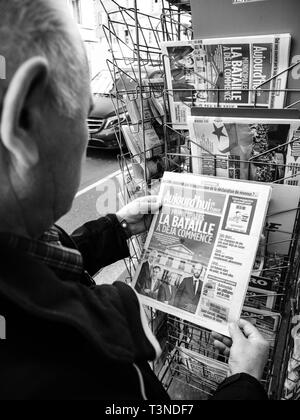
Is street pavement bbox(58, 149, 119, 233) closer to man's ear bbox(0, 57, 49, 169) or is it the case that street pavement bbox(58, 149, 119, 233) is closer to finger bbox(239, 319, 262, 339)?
finger bbox(239, 319, 262, 339)

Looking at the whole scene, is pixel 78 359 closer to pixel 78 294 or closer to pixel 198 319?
pixel 78 294

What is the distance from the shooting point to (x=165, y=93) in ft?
2.82

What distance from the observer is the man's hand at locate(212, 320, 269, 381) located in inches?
25.0

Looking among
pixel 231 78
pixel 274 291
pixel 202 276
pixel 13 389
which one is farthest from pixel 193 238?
pixel 13 389

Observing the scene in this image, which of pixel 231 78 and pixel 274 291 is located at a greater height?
pixel 231 78

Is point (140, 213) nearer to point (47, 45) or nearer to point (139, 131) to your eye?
point (139, 131)

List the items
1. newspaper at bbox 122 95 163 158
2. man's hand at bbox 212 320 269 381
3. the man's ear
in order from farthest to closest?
newspaper at bbox 122 95 163 158 → man's hand at bbox 212 320 269 381 → the man's ear

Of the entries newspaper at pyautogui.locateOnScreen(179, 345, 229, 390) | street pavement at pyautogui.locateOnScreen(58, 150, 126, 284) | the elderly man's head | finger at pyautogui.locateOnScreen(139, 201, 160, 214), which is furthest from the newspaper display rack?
street pavement at pyautogui.locateOnScreen(58, 150, 126, 284)

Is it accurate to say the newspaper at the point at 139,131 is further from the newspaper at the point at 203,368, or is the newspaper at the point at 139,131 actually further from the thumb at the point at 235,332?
the newspaper at the point at 203,368

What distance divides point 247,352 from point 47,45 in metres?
0.63

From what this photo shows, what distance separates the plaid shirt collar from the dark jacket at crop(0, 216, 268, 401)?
0.08 feet

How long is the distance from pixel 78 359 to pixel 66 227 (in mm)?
2071

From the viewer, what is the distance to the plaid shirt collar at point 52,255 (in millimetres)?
425

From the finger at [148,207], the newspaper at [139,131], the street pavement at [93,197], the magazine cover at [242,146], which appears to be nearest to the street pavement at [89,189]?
the street pavement at [93,197]
